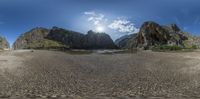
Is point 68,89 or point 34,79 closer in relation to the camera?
point 68,89

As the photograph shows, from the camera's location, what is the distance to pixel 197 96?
20.0m

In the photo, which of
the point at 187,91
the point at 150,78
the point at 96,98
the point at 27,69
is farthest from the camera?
the point at 27,69

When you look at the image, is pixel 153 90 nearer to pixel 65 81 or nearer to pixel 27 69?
pixel 65 81

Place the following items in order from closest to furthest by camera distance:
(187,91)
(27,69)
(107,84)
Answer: (187,91) < (107,84) < (27,69)

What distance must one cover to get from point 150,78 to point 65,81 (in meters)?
10.9

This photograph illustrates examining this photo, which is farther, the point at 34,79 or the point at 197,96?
the point at 34,79

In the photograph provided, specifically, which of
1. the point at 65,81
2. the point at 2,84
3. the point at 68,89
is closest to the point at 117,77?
the point at 65,81

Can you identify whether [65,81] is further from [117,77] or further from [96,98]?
[96,98]

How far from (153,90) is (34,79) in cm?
1415

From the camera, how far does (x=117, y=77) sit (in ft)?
102

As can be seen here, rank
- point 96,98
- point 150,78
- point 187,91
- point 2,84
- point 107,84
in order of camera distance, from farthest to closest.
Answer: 1. point 150,78
2. point 107,84
3. point 2,84
4. point 187,91
5. point 96,98

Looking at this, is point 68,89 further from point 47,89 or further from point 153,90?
point 153,90

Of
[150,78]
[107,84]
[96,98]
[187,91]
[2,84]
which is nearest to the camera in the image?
[96,98]

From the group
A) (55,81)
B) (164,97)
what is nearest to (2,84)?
(55,81)
